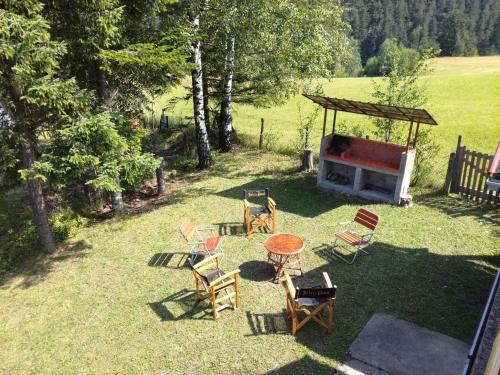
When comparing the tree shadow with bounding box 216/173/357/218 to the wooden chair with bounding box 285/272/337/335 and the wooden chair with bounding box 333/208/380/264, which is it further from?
the wooden chair with bounding box 285/272/337/335

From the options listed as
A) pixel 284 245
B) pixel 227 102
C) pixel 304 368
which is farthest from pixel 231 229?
pixel 227 102

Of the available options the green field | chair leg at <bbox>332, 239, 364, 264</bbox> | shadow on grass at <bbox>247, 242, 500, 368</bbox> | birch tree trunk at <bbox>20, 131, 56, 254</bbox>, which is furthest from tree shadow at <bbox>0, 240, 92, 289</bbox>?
chair leg at <bbox>332, 239, 364, 264</bbox>

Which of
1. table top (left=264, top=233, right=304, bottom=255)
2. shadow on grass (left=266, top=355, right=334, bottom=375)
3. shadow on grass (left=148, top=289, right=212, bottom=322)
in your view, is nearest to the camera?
shadow on grass (left=266, top=355, right=334, bottom=375)

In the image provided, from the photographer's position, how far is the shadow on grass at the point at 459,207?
466 inches

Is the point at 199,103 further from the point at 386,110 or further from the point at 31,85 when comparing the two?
the point at 31,85

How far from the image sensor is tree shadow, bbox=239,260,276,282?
9.27 m

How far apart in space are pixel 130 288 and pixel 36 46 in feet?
19.3

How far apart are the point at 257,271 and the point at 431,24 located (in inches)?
6382

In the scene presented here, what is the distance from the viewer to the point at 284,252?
880cm

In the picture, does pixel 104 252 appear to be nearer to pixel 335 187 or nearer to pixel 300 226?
pixel 300 226

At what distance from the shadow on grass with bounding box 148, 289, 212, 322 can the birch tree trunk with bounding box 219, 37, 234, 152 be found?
11129 millimetres

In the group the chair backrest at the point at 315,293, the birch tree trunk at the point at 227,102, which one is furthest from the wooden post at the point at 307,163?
the chair backrest at the point at 315,293

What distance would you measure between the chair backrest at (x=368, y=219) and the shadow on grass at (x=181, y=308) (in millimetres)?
4755

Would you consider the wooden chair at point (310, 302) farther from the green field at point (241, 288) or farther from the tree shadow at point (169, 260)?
the tree shadow at point (169, 260)
